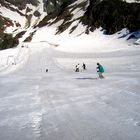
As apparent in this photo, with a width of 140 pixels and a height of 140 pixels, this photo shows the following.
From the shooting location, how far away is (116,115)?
31.9 ft

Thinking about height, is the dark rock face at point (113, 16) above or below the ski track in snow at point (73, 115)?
above

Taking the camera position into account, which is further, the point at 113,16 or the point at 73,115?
the point at 113,16

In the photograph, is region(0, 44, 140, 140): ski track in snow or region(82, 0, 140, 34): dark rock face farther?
region(82, 0, 140, 34): dark rock face

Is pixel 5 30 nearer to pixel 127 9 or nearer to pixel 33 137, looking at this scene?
pixel 127 9

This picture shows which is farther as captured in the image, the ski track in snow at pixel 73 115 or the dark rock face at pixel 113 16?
the dark rock face at pixel 113 16

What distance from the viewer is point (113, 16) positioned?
2758 inches

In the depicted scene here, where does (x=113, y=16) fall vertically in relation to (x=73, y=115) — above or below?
above

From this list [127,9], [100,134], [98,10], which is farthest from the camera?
[98,10]

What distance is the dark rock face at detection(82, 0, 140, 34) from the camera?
62500mm

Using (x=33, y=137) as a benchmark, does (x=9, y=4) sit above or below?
above

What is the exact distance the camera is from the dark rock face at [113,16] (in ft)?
205

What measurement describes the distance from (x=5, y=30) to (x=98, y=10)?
3284 inches

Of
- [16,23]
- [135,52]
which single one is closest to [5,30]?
[16,23]

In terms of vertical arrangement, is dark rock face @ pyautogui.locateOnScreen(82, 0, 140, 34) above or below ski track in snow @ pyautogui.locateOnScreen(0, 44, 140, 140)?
above
